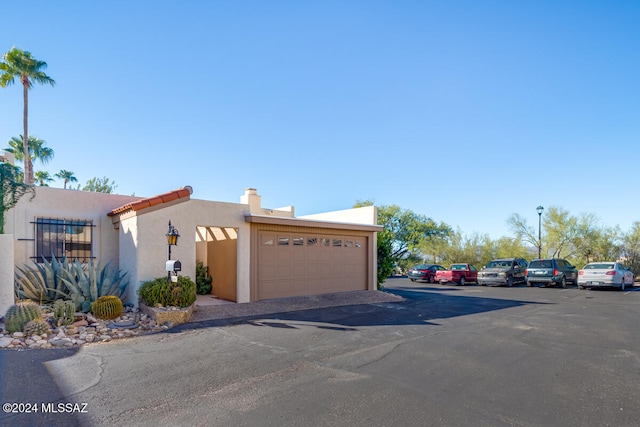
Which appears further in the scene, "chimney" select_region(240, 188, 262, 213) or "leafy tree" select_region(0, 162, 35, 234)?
"chimney" select_region(240, 188, 262, 213)

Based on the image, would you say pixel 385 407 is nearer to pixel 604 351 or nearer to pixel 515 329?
pixel 604 351

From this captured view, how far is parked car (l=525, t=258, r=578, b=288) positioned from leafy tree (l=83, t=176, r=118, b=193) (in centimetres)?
3344

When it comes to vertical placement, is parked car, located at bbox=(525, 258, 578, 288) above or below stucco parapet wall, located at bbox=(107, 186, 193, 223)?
below

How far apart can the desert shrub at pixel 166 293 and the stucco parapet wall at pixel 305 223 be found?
9.64 feet

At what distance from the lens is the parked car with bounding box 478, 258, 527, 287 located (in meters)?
19.9

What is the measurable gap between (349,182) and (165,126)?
21.7 metres

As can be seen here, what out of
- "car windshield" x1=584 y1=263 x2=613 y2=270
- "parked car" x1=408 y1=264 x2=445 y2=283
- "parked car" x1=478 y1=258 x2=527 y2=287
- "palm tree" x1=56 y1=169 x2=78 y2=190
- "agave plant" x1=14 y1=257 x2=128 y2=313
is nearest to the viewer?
"agave plant" x1=14 y1=257 x2=128 y2=313

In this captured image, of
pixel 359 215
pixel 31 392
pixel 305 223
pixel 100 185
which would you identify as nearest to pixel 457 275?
pixel 359 215

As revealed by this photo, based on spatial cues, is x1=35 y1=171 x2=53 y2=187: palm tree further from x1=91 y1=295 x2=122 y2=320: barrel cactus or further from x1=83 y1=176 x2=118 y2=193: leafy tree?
x1=91 y1=295 x2=122 y2=320: barrel cactus

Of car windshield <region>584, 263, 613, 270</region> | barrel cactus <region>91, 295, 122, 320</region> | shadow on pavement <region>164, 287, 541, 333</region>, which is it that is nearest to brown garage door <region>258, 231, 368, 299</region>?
shadow on pavement <region>164, 287, 541, 333</region>

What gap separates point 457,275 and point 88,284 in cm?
1995

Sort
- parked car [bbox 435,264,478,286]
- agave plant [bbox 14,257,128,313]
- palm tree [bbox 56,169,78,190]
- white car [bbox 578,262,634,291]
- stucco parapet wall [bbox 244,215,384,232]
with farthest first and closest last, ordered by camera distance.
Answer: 1. palm tree [bbox 56,169,78,190]
2. parked car [bbox 435,264,478,286]
3. white car [bbox 578,262,634,291]
4. stucco parapet wall [bbox 244,215,384,232]
5. agave plant [bbox 14,257,128,313]

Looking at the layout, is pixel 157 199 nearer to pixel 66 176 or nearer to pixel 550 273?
pixel 550 273

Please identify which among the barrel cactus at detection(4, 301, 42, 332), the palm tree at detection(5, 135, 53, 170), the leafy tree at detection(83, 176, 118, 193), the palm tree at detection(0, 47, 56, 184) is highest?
the palm tree at detection(0, 47, 56, 184)
